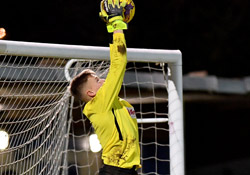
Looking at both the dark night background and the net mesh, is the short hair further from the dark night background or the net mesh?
A: the dark night background

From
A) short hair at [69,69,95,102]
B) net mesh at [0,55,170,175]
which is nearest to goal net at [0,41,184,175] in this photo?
net mesh at [0,55,170,175]

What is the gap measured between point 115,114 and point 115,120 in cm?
4

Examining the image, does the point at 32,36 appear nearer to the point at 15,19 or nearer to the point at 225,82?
the point at 15,19

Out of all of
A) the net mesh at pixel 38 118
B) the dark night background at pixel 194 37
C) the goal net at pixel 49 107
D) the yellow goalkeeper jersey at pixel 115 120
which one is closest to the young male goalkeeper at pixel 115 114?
the yellow goalkeeper jersey at pixel 115 120

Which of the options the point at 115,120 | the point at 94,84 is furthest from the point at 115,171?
the point at 94,84

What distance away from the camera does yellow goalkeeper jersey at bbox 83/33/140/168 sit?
2.93m

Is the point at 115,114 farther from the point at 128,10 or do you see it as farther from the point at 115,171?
the point at 128,10

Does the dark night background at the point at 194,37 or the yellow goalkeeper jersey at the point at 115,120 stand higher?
the dark night background at the point at 194,37

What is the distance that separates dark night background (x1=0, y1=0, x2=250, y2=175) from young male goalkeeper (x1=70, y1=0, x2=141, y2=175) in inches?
192

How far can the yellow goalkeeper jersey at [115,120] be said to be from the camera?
293cm

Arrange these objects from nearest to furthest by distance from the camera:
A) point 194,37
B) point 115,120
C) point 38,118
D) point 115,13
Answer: point 115,13, point 115,120, point 38,118, point 194,37

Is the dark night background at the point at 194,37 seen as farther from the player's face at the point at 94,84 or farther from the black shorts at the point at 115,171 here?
the black shorts at the point at 115,171

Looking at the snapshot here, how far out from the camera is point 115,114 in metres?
3.02

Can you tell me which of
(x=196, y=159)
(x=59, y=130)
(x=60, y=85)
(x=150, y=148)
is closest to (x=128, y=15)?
(x=60, y=85)
